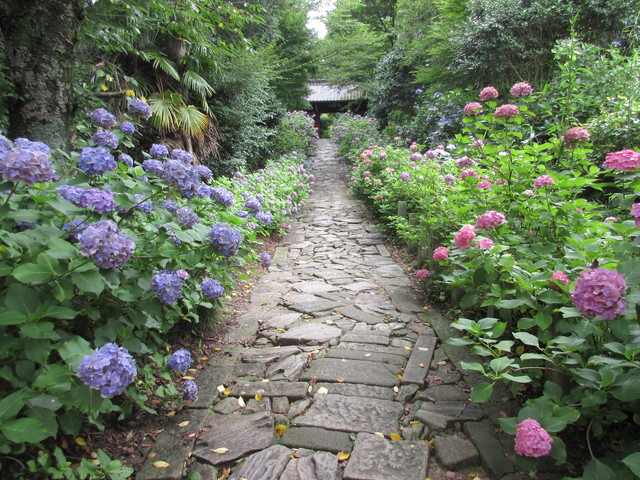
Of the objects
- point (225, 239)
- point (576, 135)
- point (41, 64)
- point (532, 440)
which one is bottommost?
point (532, 440)

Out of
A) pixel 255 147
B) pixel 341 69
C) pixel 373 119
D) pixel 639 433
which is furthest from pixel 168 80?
pixel 341 69

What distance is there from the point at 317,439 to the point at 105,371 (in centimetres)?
103

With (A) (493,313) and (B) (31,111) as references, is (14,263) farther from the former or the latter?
(A) (493,313)

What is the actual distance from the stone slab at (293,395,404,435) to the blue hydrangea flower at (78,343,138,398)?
0.99m

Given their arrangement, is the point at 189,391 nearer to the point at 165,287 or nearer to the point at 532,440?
the point at 165,287

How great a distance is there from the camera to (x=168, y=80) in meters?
6.40

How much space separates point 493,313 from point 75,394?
222 centimetres

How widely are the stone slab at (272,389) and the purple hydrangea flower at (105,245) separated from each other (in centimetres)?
120

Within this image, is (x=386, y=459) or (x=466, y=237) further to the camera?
(x=466, y=237)

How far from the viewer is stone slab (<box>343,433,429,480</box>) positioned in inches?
60.6

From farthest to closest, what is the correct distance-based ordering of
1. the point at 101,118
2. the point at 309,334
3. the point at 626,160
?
the point at 309,334 < the point at 101,118 < the point at 626,160

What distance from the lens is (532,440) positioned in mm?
1302

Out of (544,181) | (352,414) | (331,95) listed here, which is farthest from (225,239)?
(331,95)

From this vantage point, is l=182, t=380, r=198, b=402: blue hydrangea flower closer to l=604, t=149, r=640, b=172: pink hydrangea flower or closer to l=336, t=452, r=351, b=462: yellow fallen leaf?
l=336, t=452, r=351, b=462: yellow fallen leaf
